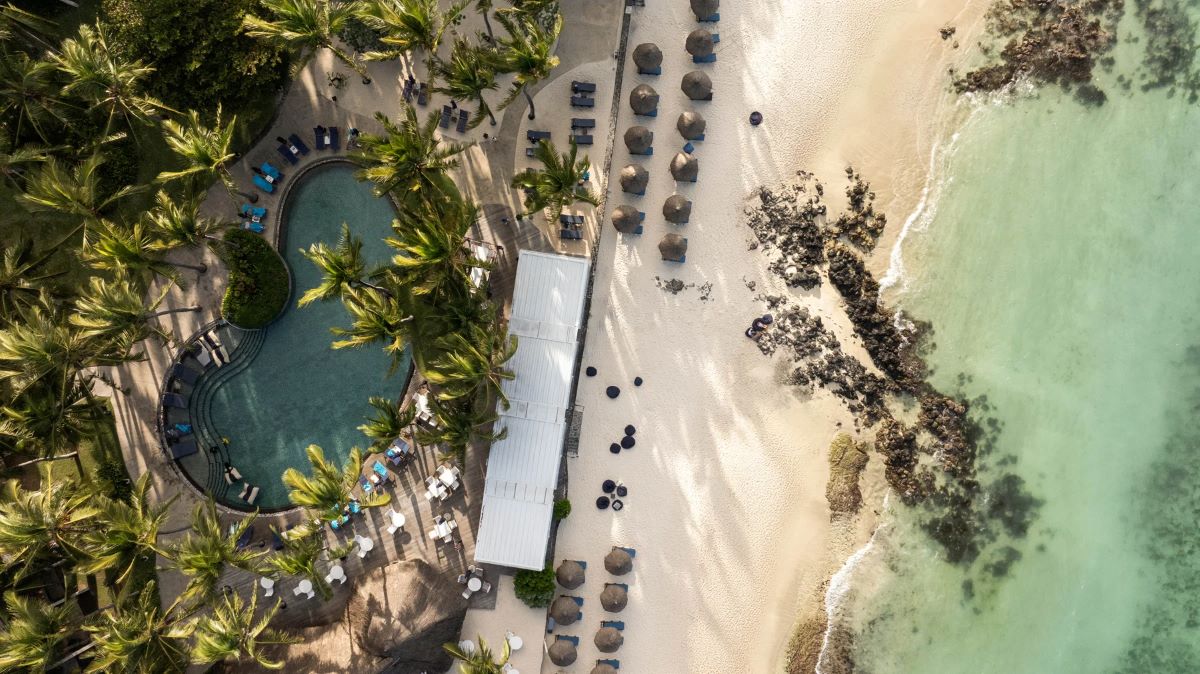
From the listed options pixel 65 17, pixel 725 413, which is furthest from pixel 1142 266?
pixel 65 17

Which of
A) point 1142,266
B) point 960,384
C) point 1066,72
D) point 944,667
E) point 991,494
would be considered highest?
point 1066,72

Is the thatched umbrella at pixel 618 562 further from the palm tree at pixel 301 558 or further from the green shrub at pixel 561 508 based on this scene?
the palm tree at pixel 301 558

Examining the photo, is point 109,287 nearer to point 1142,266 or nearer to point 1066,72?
point 1066,72

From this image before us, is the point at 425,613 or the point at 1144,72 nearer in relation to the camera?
the point at 425,613

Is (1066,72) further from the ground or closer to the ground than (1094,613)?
further from the ground

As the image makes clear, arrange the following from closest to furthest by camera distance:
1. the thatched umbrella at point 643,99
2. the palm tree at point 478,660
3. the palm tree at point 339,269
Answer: the palm tree at point 339,269, the palm tree at point 478,660, the thatched umbrella at point 643,99

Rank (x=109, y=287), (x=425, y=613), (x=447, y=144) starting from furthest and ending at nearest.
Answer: (x=447, y=144), (x=425, y=613), (x=109, y=287)

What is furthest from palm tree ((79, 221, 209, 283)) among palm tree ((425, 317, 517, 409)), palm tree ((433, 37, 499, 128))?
palm tree ((433, 37, 499, 128))

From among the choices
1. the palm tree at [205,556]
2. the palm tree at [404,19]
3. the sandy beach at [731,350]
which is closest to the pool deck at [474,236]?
the sandy beach at [731,350]
